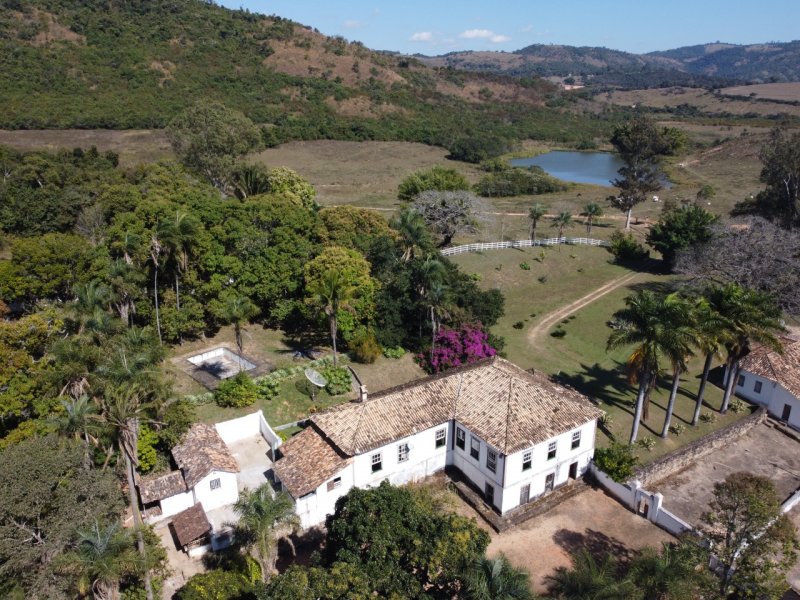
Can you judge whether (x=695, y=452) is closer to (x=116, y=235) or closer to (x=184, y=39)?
(x=116, y=235)

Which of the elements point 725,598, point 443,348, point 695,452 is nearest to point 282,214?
point 443,348

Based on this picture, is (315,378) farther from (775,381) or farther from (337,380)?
(775,381)

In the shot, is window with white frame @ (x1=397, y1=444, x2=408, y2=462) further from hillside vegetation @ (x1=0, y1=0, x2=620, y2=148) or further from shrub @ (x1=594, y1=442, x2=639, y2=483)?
hillside vegetation @ (x1=0, y1=0, x2=620, y2=148)

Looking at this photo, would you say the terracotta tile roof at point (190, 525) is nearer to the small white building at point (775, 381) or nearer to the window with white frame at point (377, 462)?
the window with white frame at point (377, 462)

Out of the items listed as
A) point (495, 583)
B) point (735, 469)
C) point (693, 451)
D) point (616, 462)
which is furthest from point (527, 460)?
point (735, 469)

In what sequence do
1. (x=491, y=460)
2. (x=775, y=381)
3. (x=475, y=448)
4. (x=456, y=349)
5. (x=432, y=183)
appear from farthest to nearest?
(x=432, y=183), (x=456, y=349), (x=775, y=381), (x=475, y=448), (x=491, y=460)

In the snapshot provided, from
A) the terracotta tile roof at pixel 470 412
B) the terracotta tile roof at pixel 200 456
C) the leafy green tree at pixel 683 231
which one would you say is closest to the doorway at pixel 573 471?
the terracotta tile roof at pixel 470 412

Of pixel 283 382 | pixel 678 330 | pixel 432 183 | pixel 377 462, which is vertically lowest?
pixel 283 382

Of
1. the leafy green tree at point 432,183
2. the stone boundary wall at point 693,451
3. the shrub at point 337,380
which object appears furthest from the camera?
the leafy green tree at point 432,183
